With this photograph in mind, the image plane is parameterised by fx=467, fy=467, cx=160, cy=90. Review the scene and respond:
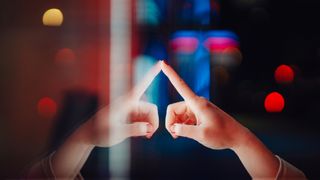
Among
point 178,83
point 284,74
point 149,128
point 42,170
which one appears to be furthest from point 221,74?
point 42,170

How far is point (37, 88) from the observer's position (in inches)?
87.0

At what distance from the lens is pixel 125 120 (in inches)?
89.2

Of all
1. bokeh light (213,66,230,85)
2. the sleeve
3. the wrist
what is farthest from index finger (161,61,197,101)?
the sleeve

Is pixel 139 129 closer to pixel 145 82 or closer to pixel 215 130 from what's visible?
pixel 145 82

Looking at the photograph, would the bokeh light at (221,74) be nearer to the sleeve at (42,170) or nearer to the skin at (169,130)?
the skin at (169,130)

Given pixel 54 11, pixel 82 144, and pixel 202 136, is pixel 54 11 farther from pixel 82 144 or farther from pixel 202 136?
pixel 202 136

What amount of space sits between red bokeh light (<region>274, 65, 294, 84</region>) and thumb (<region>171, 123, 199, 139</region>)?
46 centimetres

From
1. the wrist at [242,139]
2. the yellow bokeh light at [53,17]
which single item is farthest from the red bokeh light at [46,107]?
the wrist at [242,139]

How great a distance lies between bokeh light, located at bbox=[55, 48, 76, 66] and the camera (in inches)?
87.0

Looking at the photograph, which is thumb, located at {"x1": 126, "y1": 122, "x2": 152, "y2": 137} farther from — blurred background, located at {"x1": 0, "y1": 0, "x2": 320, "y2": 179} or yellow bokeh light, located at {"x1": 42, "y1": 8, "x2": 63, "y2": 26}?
yellow bokeh light, located at {"x1": 42, "y1": 8, "x2": 63, "y2": 26}

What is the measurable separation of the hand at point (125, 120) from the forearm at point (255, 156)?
43 cm

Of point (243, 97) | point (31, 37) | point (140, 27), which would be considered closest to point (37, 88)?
point (31, 37)

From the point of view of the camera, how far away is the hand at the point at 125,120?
2.23 metres

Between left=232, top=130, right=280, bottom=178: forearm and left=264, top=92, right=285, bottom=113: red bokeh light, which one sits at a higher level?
left=264, top=92, right=285, bottom=113: red bokeh light
